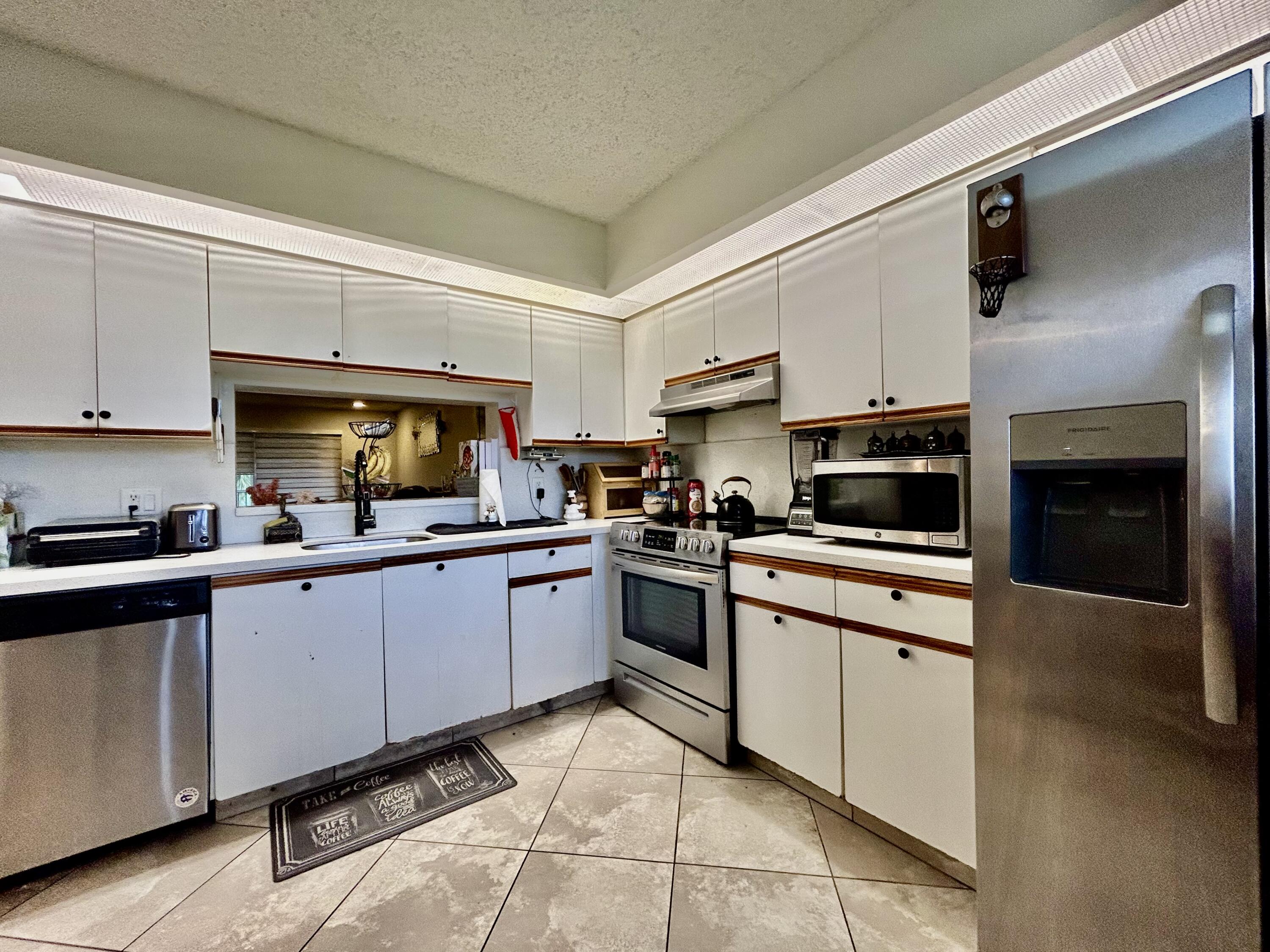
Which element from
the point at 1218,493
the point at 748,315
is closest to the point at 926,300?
the point at 748,315

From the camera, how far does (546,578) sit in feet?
9.18

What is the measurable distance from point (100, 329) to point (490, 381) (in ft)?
5.11

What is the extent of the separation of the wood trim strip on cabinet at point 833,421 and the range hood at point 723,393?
6.0 inches

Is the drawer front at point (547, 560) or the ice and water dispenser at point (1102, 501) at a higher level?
the ice and water dispenser at point (1102, 501)

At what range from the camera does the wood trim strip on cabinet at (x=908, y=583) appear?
1557 millimetres

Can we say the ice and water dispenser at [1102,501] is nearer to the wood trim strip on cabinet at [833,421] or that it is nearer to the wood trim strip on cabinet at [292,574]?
the wood trim strip on cabinet at [833,421]

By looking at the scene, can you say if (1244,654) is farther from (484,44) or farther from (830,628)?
(484,44)

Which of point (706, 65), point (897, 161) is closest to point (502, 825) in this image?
point (897, 161)

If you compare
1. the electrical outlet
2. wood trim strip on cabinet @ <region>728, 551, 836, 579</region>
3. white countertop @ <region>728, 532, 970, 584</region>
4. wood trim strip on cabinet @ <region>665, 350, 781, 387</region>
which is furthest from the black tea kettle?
the electrical outlet

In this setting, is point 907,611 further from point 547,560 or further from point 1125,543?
point 547,560

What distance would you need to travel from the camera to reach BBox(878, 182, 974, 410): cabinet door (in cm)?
182

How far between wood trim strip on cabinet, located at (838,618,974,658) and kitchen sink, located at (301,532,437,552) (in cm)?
187

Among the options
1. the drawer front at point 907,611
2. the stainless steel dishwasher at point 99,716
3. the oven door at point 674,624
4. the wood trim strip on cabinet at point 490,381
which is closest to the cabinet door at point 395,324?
the wood trim strip on cabinet at point 490,381

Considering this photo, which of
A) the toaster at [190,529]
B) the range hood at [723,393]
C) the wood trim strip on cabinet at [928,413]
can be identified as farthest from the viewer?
the range hood at [723,393]
